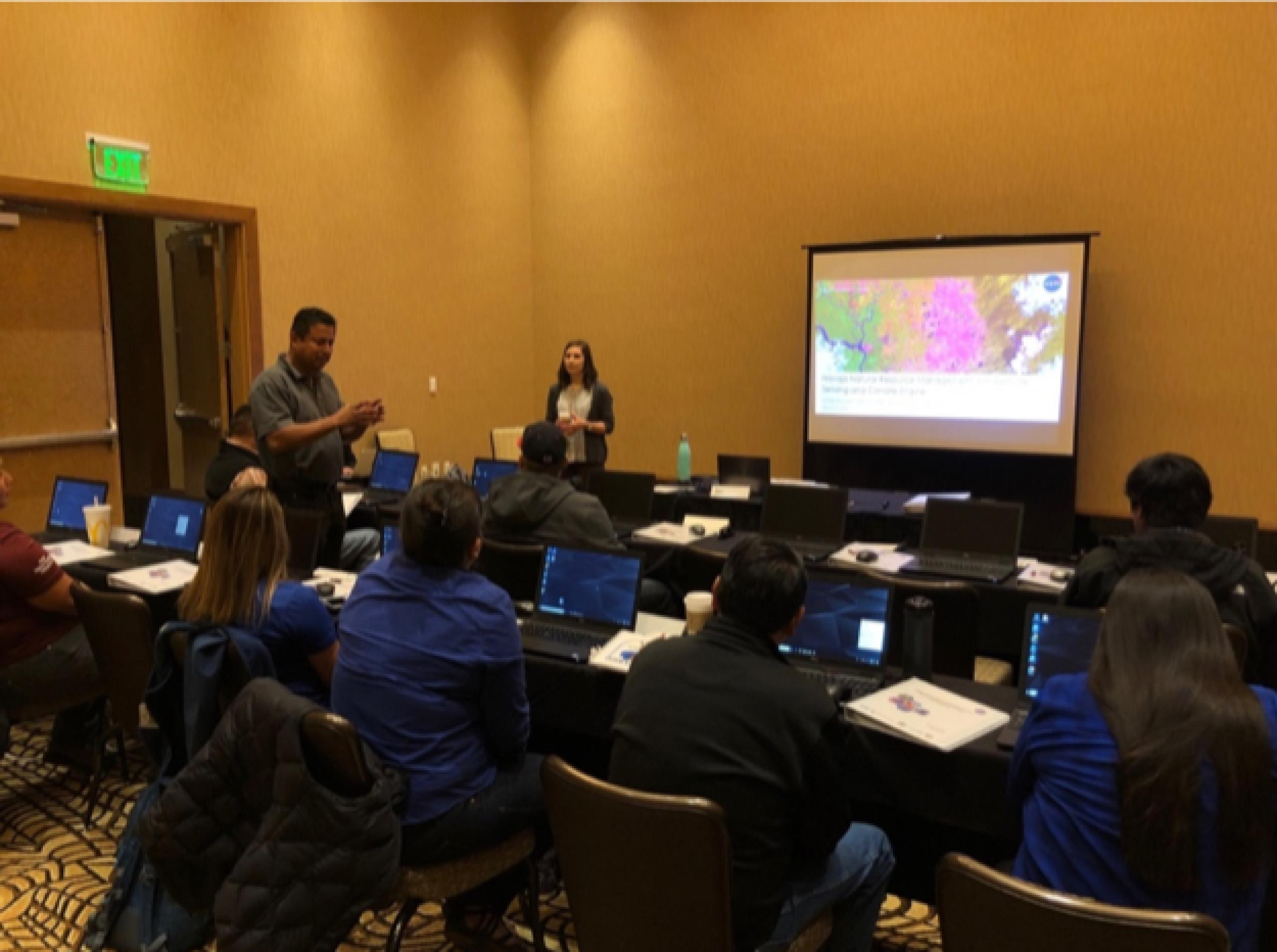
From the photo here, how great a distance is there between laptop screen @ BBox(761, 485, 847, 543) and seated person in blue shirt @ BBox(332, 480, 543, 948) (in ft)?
7.29

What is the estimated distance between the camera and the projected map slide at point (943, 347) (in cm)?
585

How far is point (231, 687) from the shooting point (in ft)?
7.31

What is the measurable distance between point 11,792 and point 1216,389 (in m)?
6.12

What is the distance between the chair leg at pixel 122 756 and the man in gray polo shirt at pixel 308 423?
3.42 ft

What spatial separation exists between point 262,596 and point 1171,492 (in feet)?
7.70

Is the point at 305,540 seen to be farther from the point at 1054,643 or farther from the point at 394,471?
the point at 1054,643

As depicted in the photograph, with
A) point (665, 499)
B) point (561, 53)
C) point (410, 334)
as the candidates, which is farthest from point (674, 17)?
point (665, 499)

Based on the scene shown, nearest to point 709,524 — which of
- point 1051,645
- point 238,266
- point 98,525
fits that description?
point 1051,645

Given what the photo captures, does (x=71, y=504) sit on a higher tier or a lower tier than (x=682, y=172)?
lower

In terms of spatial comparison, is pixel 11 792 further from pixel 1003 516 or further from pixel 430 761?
pixel 1003 516

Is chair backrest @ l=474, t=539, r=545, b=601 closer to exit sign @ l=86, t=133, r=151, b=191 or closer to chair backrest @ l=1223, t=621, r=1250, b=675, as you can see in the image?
chair backrest @ l=1223, t=621, r=1250, b=675

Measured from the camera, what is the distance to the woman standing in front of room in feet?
19.6

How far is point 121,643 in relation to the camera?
2.71 meters

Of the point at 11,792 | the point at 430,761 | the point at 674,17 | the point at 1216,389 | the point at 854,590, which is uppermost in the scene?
the point at 674,17
